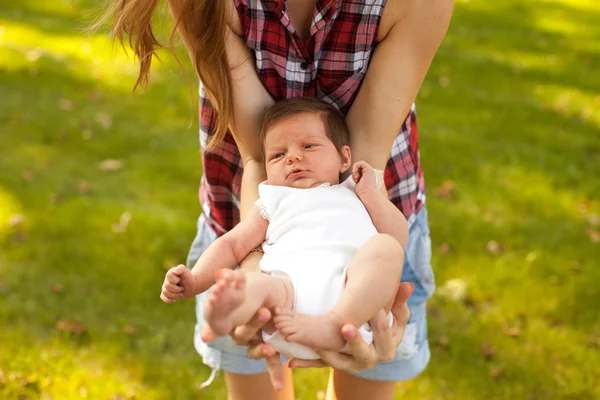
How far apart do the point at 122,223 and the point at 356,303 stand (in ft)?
8.79

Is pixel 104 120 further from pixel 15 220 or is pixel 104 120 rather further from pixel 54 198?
pixel 15 220

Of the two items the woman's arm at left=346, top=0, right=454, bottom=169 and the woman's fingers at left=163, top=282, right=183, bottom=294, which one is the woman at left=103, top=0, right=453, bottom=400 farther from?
the woman's fingers at left=163, top=282, right=183, bottom=294

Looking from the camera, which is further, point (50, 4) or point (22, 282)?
point (50, 4)

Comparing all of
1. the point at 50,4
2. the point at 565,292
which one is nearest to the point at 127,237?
the point at 565,292

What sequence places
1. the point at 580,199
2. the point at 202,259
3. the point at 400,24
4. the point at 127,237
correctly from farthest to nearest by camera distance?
the point at 580,199
the point at 127,237
the point at 400,24
the point at 202,259

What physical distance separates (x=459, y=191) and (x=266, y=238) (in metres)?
2.78

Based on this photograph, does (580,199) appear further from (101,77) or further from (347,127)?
(101,77)

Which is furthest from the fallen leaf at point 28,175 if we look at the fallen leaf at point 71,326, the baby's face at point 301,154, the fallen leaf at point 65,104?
the baby's face at point 301,154

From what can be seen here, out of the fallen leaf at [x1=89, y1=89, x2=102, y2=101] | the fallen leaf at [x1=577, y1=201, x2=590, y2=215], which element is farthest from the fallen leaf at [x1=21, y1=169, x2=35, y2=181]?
the fallen leaf at [x1=577, y1=201, x2=590, y2=215]

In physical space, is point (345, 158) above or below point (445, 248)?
above

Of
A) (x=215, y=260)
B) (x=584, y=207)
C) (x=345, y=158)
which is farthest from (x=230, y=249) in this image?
(x=584, y=207)

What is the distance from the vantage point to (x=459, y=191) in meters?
4.38

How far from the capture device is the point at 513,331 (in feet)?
10.9

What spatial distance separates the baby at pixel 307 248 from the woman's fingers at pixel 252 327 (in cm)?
2
